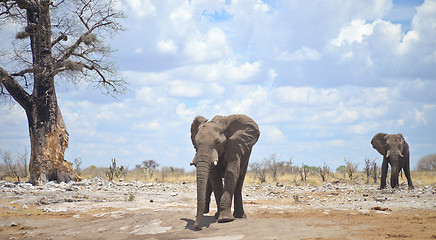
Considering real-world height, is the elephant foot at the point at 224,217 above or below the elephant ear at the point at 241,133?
below

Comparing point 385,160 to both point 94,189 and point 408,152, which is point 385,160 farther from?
point 94,189

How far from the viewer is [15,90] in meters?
21.6

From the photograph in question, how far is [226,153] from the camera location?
34.4 feet

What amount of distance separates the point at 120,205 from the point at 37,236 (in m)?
4.50

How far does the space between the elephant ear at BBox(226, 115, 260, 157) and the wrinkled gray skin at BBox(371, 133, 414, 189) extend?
10.8m

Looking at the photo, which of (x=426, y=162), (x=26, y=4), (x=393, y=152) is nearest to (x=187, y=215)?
(x=393, y=152)

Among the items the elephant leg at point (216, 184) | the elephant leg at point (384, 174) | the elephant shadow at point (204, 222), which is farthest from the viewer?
the elephant leg at point (384, 174)

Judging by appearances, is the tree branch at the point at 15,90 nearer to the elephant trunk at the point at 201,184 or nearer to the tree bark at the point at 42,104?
the tree bark at the point at 42,104

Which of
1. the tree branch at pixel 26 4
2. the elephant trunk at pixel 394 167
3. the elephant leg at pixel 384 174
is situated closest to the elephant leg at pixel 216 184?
the elephant trunk at pixel 394 167

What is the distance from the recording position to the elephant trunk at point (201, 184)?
31.0 feet

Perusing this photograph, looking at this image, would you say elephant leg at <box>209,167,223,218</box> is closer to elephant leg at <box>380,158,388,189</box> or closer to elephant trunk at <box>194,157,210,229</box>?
elephant trunk at <box>194,157,210,229</box>

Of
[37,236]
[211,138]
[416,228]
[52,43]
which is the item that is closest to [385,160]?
[416,228]

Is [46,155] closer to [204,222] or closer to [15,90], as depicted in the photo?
[15,90]

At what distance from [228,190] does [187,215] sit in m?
1.94
